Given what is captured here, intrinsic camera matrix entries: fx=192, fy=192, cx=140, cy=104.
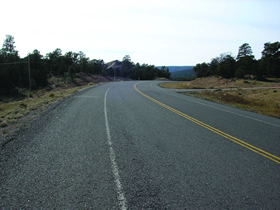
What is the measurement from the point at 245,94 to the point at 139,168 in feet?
89.4

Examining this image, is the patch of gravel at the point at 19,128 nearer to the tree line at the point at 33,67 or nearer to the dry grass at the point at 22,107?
the dry grass at the point at 22,107

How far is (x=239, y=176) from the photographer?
468 centimetres

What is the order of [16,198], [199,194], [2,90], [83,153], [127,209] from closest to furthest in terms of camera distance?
1. [127,209]
2. [16,198]
3. [199,194]
4. [83,153]
5. [2,90]

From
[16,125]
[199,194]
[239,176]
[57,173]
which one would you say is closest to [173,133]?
[239,176]

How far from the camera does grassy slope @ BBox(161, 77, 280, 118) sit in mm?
17720

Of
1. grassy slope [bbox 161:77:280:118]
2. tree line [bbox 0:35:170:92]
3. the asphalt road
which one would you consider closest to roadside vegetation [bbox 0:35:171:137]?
tree line [bbox 0:35:170:92]

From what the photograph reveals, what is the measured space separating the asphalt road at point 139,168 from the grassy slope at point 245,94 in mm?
9987

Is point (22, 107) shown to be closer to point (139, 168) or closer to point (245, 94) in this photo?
point (139, 168)

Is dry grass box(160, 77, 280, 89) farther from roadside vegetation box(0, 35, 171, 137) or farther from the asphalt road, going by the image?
the asphalt road

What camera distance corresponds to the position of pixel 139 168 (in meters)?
4.88

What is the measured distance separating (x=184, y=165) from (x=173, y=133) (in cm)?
283

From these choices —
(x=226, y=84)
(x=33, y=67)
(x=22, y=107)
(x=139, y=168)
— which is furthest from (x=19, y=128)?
(x=33, y=67)

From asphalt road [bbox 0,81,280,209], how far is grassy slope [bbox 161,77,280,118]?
393 inches

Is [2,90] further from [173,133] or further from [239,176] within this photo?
[239,176]
